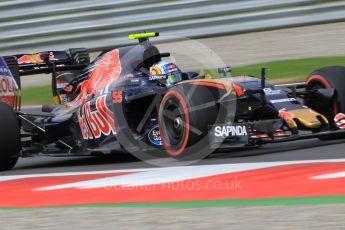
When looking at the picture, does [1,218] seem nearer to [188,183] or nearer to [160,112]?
[188,183]

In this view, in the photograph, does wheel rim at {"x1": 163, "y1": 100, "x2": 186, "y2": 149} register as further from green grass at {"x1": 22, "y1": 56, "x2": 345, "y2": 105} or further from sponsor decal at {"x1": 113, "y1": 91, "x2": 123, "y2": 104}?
green grass at {"x1": 22, "y1": 56, "x2": 345, "y2": 105}

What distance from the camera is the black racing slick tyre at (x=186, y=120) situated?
7.72 m

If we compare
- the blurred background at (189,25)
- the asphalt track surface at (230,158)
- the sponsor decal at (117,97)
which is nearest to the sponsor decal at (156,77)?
the sponsor decal at (117,97)

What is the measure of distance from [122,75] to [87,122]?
2.11 feet

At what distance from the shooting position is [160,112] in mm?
8102

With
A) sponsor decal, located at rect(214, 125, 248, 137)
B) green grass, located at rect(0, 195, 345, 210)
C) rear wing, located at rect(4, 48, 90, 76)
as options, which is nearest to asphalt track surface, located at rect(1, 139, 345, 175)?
sponsor decal, located at rect(214, 125, 248, 137)

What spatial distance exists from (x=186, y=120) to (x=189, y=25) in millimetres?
7893

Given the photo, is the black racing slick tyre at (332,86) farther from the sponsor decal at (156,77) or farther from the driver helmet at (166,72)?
the sponsor decal at (156,77)

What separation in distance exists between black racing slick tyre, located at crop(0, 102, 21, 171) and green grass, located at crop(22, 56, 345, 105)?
5.05m

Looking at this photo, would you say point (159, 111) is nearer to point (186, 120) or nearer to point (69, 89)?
point (186, 120)

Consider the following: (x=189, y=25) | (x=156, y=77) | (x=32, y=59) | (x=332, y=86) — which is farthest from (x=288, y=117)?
(x=189, y=25)

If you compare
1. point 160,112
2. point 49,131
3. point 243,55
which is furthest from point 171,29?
point 160,112

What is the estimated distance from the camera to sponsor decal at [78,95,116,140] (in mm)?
8578

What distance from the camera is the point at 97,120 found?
8.71m
